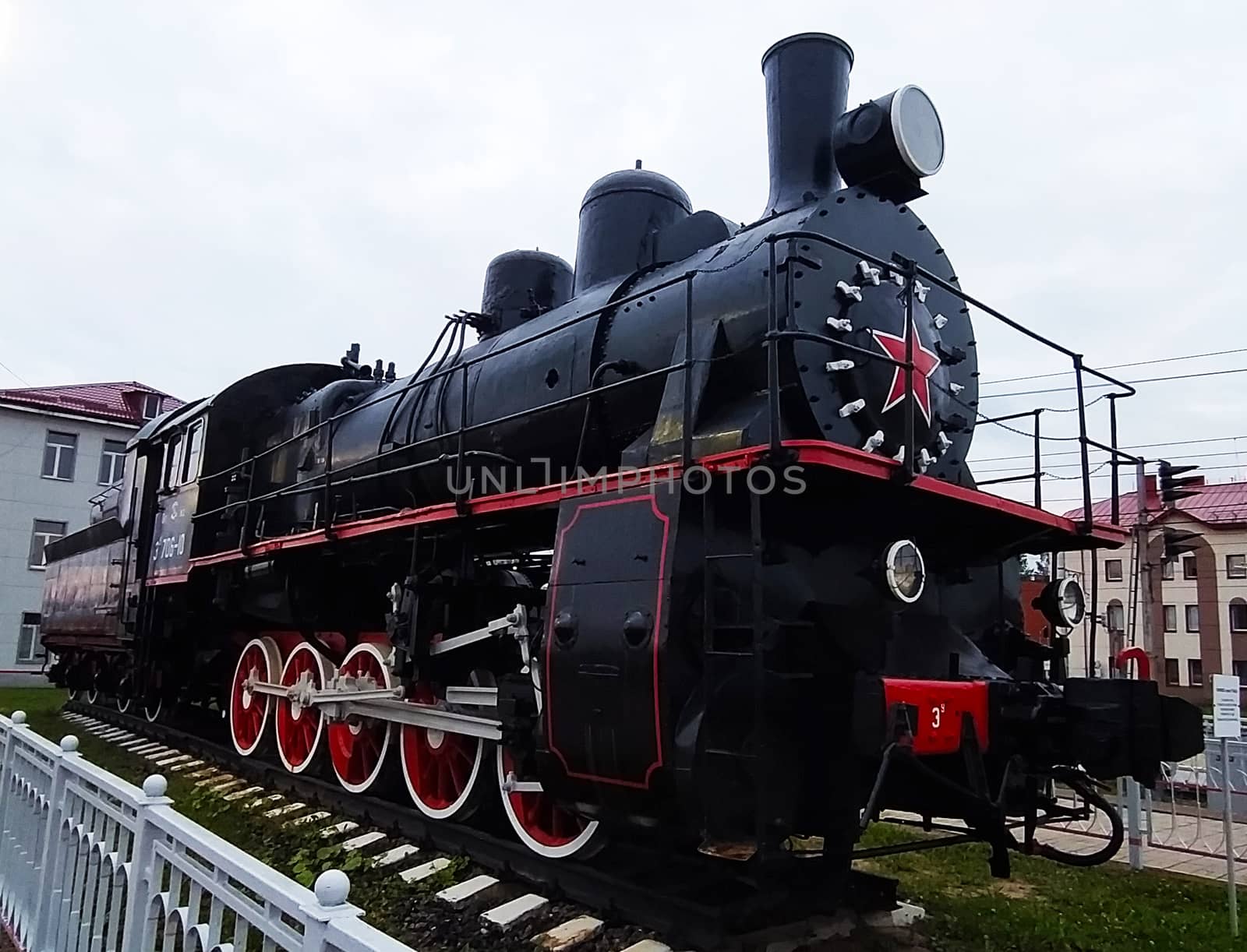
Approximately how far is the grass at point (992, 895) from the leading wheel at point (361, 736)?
0.56 metres

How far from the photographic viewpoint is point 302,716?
7840mm

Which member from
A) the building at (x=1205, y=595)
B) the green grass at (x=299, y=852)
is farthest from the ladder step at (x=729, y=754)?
the building at (x=1205, y=595)

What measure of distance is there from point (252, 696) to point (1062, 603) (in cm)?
704

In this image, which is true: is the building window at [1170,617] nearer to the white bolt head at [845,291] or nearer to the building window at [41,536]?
the white bolt head at [845,291]

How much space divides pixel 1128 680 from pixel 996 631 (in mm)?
1061

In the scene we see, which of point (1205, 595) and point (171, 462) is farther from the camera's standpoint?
point (1205, 595)

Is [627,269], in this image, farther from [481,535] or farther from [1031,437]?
[1031,437]

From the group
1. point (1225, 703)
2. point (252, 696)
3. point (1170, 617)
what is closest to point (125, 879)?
point (252, 696)

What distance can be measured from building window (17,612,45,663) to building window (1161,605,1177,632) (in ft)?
125

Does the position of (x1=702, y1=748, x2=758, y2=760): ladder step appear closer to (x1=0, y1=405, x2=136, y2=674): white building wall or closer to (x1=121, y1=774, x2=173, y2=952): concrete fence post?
(x1=121, y1=774, x2=173, y2=952): concrete fence post

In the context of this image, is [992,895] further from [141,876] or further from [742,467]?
[141,876]

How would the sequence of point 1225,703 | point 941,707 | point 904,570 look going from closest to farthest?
point 941,707
point 904,570
point 1225,703

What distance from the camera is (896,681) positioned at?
3738 mm

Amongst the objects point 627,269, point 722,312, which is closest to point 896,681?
point 722,312
